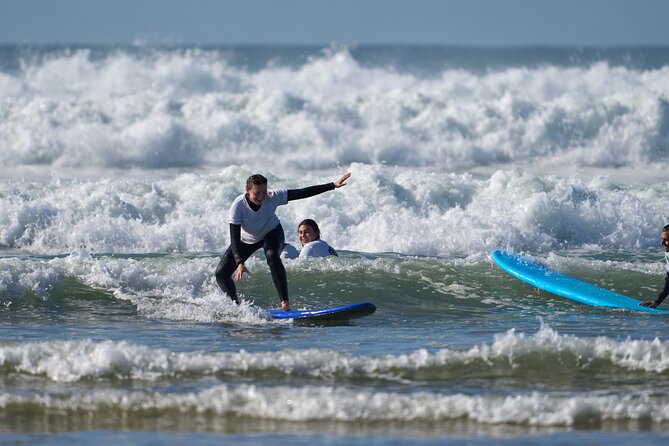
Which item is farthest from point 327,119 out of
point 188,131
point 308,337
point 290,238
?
point 308,337

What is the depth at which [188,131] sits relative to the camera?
2562 cm

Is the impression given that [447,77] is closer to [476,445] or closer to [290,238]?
[290,238]

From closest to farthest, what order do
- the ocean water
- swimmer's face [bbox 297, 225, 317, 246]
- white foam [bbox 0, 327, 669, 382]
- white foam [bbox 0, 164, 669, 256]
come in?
the ocean water < white foam [bbox 0, 327, 669, 382] < swimmer's face [bbox 297, 225, 317, 246] < white foam [bbox 0, 164, 669, 256]

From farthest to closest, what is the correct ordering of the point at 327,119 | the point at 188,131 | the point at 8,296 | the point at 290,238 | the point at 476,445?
the point at 327,119 → the point at 188,131 → the point at 290,238 → the point at 8,296 → the point at 476,445

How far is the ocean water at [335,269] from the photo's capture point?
A: 22.1 feet

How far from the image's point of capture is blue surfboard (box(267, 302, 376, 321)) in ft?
30.6

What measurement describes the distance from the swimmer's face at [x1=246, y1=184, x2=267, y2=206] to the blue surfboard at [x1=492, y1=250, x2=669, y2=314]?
354 centimetres

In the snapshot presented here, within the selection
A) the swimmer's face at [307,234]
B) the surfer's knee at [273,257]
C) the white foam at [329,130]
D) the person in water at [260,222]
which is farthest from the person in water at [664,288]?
the white foam at [329,130]

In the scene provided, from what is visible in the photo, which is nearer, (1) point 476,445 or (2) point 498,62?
(1) point 476,445

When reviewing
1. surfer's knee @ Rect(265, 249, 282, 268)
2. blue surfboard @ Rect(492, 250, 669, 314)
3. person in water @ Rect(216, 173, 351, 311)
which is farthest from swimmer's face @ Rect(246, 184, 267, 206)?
blue surfboard @ Rect(492, 250, 669, 314)

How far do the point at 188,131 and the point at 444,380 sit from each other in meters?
18.9

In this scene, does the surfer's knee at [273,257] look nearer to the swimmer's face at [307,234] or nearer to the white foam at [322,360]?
the white foam at [322,360]

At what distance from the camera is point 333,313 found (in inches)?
368

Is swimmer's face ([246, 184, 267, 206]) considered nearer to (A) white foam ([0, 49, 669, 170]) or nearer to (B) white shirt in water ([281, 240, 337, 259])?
(B) white shirt in water ([281, 240, 337, 259])
